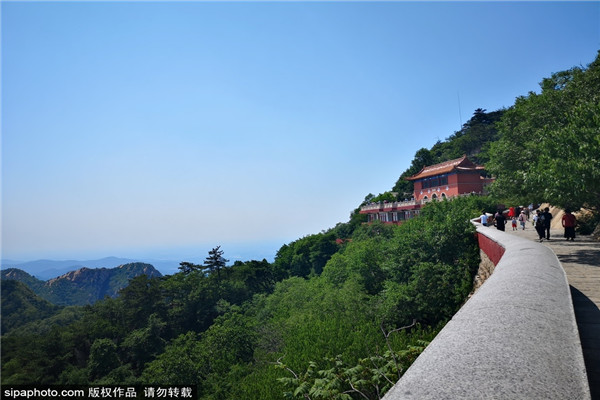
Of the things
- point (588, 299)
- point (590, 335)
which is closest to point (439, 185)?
point (588, 299)

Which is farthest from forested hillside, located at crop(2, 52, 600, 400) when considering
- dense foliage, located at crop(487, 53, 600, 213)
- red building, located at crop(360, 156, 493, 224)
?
red building, located at crop(360, 156, 493, 224)

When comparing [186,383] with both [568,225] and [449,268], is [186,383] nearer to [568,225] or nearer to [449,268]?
[449,268]

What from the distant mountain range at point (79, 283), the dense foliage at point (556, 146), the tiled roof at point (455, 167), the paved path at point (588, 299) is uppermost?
the tiled roof at point (455, 167)

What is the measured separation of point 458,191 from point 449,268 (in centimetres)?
3027

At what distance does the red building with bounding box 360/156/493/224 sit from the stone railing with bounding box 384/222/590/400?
3875 cm

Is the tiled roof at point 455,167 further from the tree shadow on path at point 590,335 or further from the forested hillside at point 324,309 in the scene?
the tree shadow on path at point 590,335

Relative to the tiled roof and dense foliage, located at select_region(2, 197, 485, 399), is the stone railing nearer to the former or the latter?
dense foliage, located at select_region(2, 197, 485, 399)

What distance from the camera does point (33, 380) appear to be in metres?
36.8

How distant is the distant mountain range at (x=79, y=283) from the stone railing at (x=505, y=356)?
504ft

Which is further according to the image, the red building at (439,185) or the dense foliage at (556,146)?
the red building at (439,185)

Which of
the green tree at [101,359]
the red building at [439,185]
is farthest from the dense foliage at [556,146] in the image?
the green tree at [101,359]

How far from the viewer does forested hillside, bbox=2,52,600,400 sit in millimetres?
10438

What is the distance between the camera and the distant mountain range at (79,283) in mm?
141500

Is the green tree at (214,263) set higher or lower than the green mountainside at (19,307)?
higher
